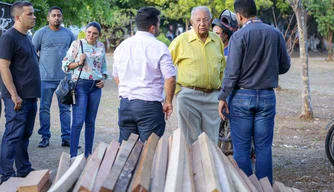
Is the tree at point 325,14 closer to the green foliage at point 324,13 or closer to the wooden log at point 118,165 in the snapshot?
the green foliage at point 324,13

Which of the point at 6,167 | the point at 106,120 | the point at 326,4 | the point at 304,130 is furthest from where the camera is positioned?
the point at 326,4

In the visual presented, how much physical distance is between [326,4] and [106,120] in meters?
29.0

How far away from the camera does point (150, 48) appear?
5.97 metres

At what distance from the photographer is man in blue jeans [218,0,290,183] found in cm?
588

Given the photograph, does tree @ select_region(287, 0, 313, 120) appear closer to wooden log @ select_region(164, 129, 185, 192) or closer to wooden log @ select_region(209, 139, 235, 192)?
wooden log @ select_region(164, 129, 185, 192)

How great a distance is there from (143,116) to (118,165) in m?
2.14

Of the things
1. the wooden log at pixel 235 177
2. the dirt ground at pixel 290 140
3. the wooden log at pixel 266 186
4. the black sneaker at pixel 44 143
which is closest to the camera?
the wooden log at pixel 235 177

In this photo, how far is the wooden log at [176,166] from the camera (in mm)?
3586

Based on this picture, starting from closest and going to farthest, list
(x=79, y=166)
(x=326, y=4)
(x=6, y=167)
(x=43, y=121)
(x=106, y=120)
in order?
1. (x=79, y=166)
2. (x=6, y=167)
3. (x=43, y=121)
4. (x=106, y=120)
5. (x=326, y=4)

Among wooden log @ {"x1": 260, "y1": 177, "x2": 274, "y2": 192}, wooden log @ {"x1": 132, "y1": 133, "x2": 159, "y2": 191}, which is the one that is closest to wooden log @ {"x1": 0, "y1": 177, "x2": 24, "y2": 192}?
wooden log @ {"x1": 132, "y1": 133, "x2": 159, "y2": 191}

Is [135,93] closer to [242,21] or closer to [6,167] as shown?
[242,21]

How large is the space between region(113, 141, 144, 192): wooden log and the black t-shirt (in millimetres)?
2913

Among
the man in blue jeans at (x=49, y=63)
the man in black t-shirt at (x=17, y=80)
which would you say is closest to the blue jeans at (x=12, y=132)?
the man in black t-shirt at (x=17, y=80)

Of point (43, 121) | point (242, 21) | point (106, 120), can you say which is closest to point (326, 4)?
point (106, 120)
